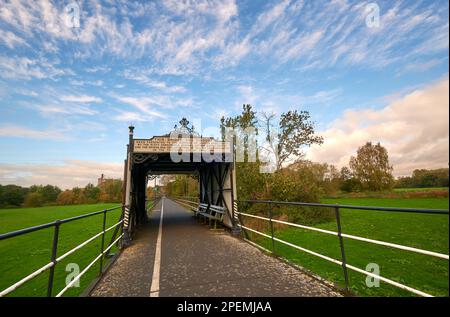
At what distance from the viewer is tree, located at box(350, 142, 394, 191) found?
33.8 m

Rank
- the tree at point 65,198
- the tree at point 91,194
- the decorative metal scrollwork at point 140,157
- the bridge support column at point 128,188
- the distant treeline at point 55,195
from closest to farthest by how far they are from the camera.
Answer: the bridge support column at point 128,188, the decorative metal scrollwork at point 140,157, the distant treeline at point 55,195, the tree at point 65,198, the tree at point 91,194

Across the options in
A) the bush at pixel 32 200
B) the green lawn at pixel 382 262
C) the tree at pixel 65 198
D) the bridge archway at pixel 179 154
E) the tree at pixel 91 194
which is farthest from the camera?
the tree at pixel 91 194

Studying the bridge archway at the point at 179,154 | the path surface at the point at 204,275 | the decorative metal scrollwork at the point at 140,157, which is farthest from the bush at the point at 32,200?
the path surface at the point at 204,275

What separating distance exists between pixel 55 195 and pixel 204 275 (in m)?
90.1

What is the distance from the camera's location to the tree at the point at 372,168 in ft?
111

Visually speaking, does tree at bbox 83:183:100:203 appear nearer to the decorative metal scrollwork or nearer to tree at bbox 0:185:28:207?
tree at bbox 0:185:28:207

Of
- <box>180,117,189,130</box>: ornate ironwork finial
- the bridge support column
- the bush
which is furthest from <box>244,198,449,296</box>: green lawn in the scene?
the bush

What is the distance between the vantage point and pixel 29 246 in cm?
1250

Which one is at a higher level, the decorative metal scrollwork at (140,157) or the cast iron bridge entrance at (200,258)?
the decorative metal scrollwork at (140,157)

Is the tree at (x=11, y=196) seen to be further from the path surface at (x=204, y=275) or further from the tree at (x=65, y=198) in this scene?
the path surface at (x=204, y=275)

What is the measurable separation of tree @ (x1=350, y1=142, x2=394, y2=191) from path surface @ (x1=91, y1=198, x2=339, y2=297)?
3344 cm

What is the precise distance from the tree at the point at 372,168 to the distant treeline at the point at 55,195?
68307mm
